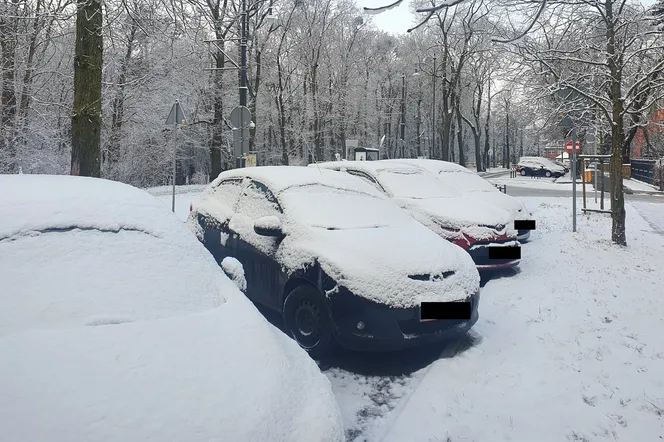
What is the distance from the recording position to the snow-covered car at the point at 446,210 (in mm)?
7219

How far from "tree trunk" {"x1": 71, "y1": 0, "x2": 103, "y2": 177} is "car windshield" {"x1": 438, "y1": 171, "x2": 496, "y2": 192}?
5832mm

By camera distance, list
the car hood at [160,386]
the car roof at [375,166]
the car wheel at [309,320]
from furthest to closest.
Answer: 1. the car roof at [375,166]
2. the car wheel at [309,320]
3. the car hood at [160,386]

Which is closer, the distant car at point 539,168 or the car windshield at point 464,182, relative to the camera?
the car windshield at point 464,182

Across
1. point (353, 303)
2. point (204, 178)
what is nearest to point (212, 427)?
point (353, 303)

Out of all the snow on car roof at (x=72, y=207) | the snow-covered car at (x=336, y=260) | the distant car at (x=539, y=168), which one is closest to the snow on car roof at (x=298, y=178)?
the snow-covered car at (x=336, y=260)

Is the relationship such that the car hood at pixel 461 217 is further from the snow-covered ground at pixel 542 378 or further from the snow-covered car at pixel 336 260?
the snow-covered car at pixel 336 260

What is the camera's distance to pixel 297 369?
2471 mm

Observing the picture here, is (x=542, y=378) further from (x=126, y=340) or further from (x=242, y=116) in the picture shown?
(x=242, y=116)

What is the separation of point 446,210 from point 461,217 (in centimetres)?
31

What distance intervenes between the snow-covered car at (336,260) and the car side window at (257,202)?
0.01m

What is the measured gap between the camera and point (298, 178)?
5.71 meters

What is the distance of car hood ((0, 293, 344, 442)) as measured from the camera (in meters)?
1.79

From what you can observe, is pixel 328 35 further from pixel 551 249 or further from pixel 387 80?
pixel 551 249

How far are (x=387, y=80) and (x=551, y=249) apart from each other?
1666 inches
